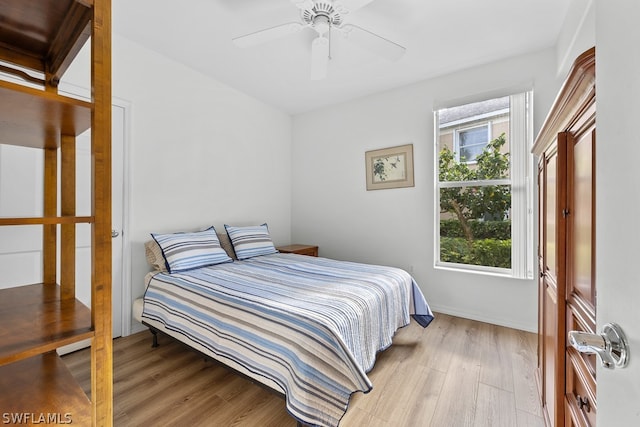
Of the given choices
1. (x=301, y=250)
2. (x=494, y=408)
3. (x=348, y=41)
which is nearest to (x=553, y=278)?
(x=494, y=408)

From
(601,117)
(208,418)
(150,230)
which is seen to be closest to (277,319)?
(208,418)

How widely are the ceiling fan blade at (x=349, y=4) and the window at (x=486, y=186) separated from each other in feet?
6.09

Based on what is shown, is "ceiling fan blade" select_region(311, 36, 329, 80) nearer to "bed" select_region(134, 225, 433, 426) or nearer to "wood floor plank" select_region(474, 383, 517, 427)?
"bed" select_region(134, 225, 433, 426)

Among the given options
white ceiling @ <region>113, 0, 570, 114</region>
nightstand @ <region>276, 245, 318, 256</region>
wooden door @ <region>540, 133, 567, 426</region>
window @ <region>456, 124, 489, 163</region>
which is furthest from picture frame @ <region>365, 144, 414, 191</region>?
wooden door @ <region>540, 133, 567, 426</region>

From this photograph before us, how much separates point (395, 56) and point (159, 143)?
2.38 metres

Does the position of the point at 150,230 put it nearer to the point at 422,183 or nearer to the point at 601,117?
the point at 422,183

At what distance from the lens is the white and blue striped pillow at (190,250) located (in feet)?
8.49

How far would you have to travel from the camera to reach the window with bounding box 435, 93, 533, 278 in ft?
9.18

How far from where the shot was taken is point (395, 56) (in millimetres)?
2209

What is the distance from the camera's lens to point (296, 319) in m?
1.59

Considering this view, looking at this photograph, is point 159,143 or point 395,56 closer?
point 395,56

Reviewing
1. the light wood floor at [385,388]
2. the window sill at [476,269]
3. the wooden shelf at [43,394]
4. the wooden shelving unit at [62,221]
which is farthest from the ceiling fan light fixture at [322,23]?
the window sill at [476,269]

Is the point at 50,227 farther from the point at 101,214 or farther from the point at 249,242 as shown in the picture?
the point at 249,242

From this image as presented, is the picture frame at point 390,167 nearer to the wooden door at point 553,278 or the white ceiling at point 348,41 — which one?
the white ceiling at point 348,41
